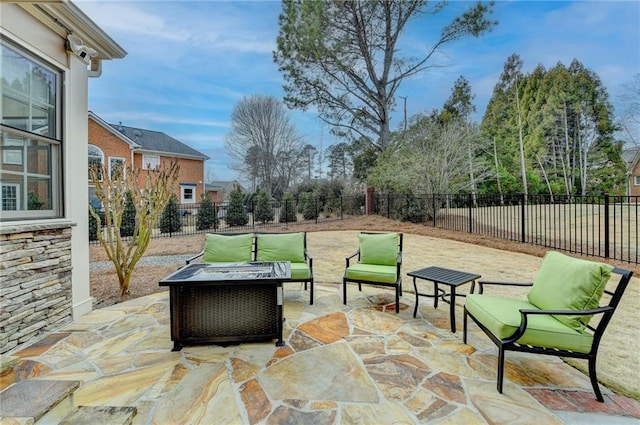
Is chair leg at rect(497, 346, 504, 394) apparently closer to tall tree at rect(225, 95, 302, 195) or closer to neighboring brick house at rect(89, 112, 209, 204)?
neighboring brick house at rect(89, 112, 209, 204)

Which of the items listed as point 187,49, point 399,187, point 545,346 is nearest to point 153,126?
point 187,49

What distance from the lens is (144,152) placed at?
18.7 meters

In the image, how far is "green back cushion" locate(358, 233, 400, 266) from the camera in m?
4.10

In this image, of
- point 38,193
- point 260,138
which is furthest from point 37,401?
point 260,138

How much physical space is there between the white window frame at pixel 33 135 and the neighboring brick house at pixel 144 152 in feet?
42.1

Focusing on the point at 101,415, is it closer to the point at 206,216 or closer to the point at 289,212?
the point at 206,216

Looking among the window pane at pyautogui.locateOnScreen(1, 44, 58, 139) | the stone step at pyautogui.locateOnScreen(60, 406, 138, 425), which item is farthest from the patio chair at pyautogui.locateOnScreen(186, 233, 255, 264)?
the stone step at pyautogui.locateOnScreen(60, 406, 138, 425)

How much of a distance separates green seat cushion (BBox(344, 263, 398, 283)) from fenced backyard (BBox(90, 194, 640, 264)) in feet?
17.8

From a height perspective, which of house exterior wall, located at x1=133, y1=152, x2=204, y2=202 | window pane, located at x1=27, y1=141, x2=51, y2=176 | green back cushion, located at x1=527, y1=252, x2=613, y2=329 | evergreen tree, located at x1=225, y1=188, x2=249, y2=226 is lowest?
green back cushion, located at x1=527, y1=252, x2=613, y2=329

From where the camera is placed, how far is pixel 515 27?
36.8ft

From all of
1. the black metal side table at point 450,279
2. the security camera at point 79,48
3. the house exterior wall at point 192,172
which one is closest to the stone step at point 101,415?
the black metal side table at point 450,279

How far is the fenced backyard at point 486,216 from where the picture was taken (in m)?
7.83

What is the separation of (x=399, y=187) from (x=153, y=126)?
1666 cm

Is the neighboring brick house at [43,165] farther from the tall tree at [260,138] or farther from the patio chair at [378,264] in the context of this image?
the tall tree at [260,138]
